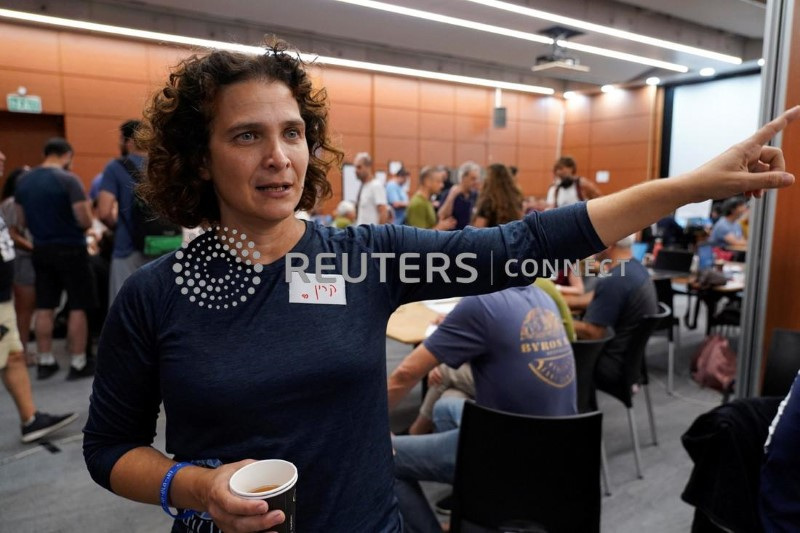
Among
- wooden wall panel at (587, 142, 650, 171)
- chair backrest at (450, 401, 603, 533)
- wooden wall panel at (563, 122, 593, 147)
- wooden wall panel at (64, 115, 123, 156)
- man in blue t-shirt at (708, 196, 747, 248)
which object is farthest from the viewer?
wooden wall panel at (563, 122, 593, 147)

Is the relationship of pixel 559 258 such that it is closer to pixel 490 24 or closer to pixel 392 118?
pixel 490 24

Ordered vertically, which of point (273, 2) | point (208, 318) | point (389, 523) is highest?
point (273, 2)

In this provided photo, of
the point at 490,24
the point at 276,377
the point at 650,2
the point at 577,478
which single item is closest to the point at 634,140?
the point at 650,2

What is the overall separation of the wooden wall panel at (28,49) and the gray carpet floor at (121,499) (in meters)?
5.31

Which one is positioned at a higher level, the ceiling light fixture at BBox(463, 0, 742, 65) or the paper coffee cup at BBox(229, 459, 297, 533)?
the ceiling light fixture at BBox(463, 0, 742, 65)

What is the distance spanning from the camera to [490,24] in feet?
24.5

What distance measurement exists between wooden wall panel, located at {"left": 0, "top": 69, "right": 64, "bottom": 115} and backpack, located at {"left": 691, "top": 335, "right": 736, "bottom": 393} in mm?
8277

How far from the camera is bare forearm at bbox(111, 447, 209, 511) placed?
2.52ft

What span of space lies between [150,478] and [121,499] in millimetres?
1987

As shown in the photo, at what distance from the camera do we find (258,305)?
0.84 m

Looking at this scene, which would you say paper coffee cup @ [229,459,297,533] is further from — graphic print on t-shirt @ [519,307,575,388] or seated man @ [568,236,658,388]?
seated man @ [568,236,658,388]

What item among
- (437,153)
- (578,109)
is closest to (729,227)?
(437,153)

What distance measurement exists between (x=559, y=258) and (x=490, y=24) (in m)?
7.57

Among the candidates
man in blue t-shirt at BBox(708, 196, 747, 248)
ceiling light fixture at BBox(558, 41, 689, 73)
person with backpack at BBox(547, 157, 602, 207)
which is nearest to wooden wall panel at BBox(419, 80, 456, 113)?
ceiling light fixture at BBox(558, 41, 689, 73)
